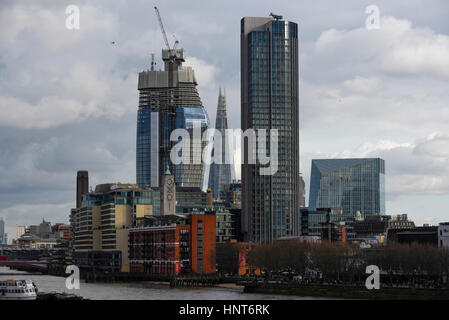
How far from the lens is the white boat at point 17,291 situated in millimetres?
146500

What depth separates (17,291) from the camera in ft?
484

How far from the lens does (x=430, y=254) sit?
607 ft

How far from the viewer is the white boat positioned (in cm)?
14650

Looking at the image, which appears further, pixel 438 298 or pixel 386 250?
pixel 386 250

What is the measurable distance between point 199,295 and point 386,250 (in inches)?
1723
